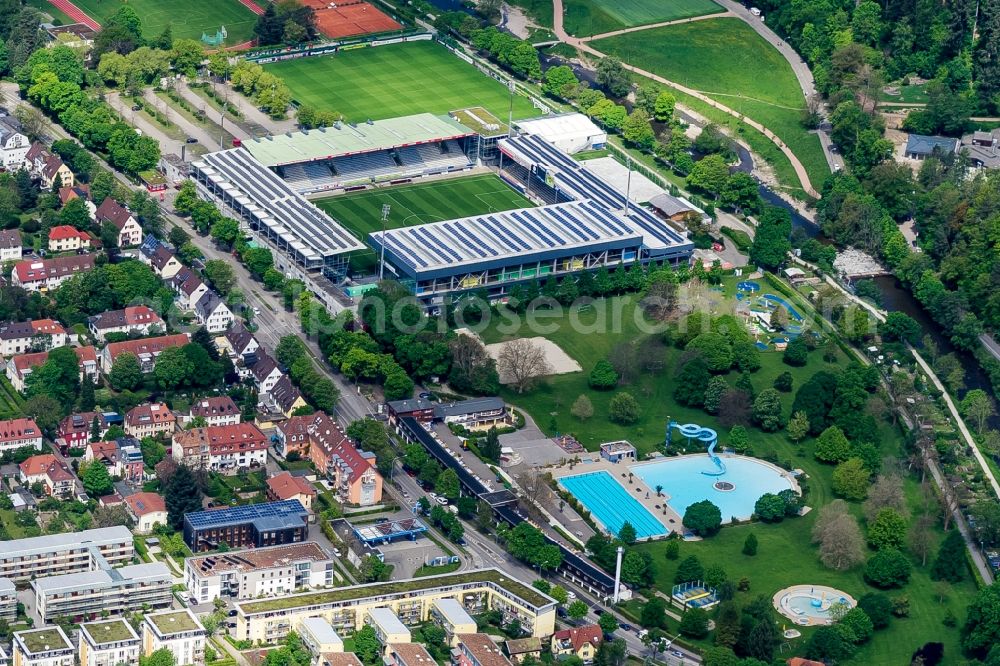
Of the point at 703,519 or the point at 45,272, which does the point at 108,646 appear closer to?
the point at 703,519

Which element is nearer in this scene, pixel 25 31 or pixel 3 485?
pixel 3 485

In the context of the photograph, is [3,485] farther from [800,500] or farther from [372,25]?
[372,25]

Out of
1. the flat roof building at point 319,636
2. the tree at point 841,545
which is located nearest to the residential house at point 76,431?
the flat roof building at point 319,636

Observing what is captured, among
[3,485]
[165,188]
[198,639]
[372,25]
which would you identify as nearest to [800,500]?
[198,639]

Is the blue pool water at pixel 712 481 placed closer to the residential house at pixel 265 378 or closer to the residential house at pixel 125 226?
the residential house at pixel 265 378

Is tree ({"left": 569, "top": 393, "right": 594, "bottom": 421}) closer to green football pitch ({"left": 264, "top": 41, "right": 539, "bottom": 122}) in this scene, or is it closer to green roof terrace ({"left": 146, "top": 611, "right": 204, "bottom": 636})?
green roof terrace ({"left": 146, "top": 611, "right": 204, "bottom": 636})

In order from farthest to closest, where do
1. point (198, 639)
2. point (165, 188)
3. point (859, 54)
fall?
1. point (859, 54)
2. point (165, 188)
3. point (198, 639)
